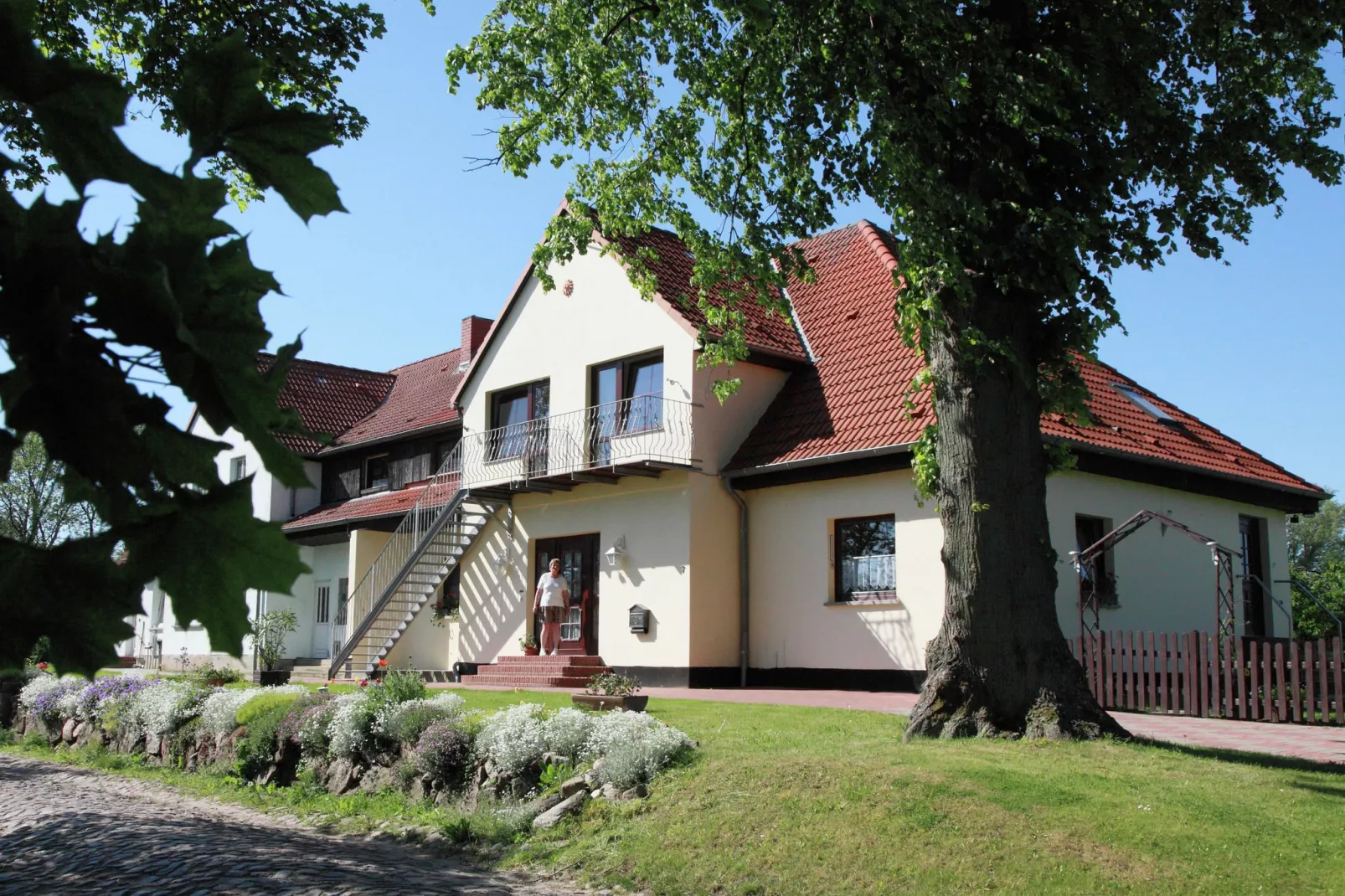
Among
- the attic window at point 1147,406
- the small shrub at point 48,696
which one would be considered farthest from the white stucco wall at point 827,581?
the small shrub at point 48,696

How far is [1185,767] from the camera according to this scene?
28.4 ft

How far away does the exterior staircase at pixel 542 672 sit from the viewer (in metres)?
18.8

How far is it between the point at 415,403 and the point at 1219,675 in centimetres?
2143

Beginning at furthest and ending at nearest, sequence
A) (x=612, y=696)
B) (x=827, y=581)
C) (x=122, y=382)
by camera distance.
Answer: (x=827, y=581) < (x=612, y=696) < (x=122, y=382)

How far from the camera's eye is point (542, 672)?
1941 cm

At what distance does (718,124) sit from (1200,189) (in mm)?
4762

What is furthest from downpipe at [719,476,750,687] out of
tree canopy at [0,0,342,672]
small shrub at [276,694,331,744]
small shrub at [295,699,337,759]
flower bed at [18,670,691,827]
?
tree canopy at [0,0,342,672]

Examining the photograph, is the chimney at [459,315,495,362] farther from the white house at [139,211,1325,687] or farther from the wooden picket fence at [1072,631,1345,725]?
the wooden picket fence at [1072,631,1345,725]

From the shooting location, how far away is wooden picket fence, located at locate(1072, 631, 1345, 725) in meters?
13.4

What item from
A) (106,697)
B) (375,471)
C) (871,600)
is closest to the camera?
(106,697)

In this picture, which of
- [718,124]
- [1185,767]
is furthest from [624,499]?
[1185,767]

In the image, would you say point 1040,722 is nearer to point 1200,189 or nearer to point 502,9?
point 1200,189

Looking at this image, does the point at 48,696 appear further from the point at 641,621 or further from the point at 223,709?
the point at 641,621

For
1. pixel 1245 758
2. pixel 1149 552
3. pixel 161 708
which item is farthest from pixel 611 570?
pixel 1245 758
